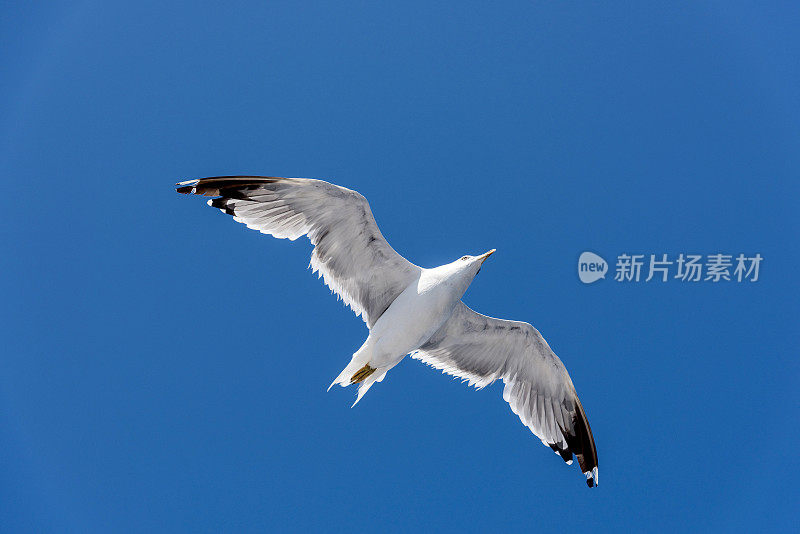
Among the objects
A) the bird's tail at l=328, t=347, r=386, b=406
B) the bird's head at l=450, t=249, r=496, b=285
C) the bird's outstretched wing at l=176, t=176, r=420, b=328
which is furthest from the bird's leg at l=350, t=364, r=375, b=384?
the bird's head at l=450, t=249, r=496, b=285

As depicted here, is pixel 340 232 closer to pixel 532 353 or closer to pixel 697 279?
pixel 532 353

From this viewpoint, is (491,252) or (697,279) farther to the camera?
(697,279)

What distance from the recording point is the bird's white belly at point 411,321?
837 cm

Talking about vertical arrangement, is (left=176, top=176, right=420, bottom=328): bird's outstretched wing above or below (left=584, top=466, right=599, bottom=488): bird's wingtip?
above

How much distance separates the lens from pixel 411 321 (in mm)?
8391

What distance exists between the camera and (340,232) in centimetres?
847

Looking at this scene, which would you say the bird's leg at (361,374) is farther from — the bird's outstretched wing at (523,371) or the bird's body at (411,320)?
the bird's outstretched wing at (523,371)

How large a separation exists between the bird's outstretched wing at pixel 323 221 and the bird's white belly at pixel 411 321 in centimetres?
36

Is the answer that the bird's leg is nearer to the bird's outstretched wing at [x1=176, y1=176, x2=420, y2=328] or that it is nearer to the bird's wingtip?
the bird's outstretched wing at [x1=176, y1=176, x2=420, y2=328]

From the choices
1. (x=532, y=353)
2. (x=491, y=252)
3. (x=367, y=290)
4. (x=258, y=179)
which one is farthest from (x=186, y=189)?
(x=532, y=353)

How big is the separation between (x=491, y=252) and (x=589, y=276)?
2.10 m

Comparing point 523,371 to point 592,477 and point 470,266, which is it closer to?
point 592,477

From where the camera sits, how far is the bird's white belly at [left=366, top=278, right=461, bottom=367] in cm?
837

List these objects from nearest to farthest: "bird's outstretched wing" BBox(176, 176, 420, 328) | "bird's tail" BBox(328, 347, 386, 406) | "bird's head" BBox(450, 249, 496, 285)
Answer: "bird's outstretched wing" BBox(176, 176, 420, 328), "bird's head" BBox(450, 249, 496, 285), "bird's tail" BBox(328, 347, 386, 406)
